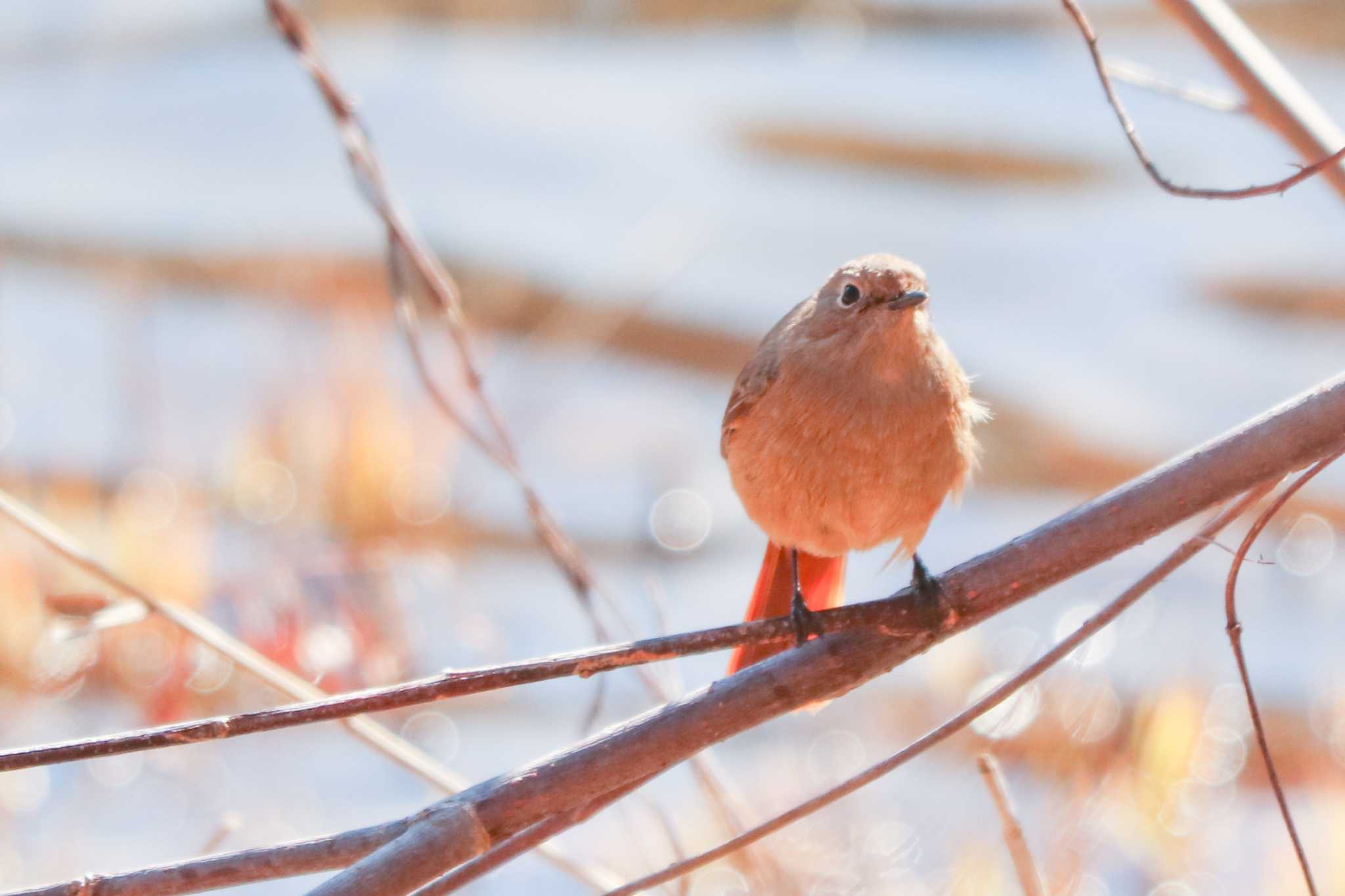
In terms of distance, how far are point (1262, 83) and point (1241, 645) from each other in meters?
0.91

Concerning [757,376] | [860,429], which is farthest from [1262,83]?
[757,376]

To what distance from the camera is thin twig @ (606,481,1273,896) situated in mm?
1568

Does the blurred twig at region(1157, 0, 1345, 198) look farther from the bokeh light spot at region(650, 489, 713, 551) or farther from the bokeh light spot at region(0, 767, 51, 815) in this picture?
the bokeh light spot at region(650, 489, 713, 551)

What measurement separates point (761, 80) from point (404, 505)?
131 inches

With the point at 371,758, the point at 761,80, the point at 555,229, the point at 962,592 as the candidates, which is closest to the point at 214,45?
the point at 555,229

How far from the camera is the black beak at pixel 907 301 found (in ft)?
8.64

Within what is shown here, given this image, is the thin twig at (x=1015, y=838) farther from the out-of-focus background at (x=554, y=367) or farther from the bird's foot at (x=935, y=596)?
the out-of-focus background at (x=554, y=367)

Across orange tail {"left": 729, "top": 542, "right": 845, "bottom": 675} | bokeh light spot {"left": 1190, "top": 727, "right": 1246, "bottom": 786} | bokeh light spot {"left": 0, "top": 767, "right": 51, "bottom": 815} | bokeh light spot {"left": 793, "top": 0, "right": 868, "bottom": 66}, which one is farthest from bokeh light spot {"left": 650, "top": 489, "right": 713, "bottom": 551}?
orange tail {"left": 729, "top": 542, "right": 845, "bottom": 675}

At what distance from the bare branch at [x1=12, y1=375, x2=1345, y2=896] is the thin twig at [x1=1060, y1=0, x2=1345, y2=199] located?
269 millimetres

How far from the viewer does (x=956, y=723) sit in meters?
1.62

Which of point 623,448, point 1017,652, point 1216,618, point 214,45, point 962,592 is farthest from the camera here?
A: point 214,45

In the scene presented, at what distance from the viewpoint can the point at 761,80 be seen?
8.11 meters

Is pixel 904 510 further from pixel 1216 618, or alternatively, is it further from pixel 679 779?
pixel 1216 618

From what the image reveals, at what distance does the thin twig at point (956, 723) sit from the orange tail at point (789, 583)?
50.4 inches
